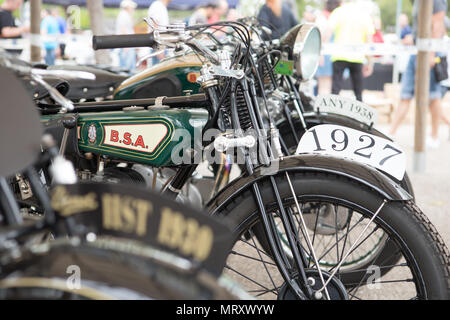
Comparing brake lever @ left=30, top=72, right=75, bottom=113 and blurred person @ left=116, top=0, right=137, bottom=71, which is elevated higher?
brake lever @ left=30, top=72, right=75, bottom=113

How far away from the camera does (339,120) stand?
9.62 ft

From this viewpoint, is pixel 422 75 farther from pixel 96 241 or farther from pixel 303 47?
pixel 96 241

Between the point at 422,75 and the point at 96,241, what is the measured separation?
4373mm

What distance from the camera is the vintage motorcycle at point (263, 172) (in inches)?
69.2

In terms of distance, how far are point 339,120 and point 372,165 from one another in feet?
3.16

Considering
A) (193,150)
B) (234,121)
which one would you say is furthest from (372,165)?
(193,150)

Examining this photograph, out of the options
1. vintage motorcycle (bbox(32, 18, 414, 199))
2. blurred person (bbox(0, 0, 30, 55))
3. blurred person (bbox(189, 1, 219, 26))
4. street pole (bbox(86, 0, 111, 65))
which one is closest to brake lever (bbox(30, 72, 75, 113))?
vintage motorcycle (bbox(32, 18, 414, 199))

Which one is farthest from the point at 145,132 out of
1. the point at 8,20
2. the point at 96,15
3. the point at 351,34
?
the point at 8,20

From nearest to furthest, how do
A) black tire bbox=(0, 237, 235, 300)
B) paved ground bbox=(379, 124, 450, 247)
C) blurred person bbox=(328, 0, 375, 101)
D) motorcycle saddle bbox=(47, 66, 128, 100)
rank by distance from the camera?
black tire bbox=(0, 237, 235, 300) → motorcycle saddle bbox=(47, 66, 128, 100) → paved ground bbox=(379, 124, 450, 247) → blurred person bbox=(328, 0, 375, 101)

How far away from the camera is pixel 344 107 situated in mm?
2969

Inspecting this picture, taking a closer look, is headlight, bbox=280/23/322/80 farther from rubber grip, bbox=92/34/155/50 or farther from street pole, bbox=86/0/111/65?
street pole, bbox=86/0/111/65

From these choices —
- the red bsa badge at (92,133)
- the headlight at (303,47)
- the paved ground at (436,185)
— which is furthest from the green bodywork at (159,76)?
the paved ground at (436,185)

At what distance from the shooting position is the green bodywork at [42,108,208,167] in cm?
215
